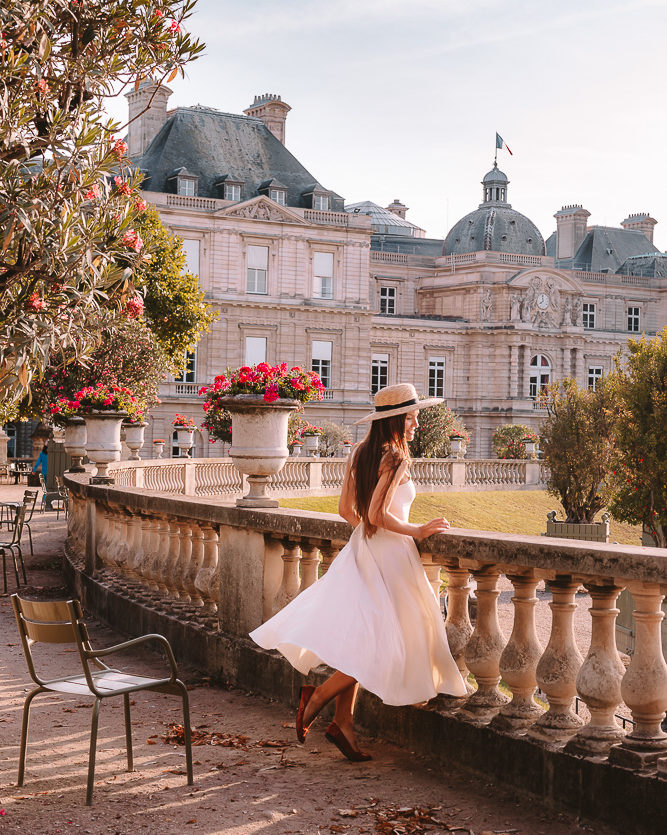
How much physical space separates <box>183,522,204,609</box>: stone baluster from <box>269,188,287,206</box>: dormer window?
140ft

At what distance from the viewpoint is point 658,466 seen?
22141mm

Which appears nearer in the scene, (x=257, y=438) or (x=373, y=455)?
(x=373, y=455)

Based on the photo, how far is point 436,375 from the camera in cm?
5581

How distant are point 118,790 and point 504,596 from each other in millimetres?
13813

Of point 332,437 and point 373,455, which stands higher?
point 332,437

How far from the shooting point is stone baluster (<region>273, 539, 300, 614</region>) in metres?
5.77

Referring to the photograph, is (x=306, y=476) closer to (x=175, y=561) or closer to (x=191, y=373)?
(x=175, y=561)

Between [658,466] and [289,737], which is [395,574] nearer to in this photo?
[289,737]

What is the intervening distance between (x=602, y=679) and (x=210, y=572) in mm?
3364

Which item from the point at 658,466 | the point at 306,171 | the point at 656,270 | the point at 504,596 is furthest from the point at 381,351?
the point at 504,596

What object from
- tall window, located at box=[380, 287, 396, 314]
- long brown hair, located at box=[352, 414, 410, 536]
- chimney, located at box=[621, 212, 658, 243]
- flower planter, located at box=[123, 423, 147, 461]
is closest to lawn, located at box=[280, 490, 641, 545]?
flower planter, located at box=[123, 423, 147, 461]

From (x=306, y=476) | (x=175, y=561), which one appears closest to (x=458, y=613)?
(x=175, y=561)

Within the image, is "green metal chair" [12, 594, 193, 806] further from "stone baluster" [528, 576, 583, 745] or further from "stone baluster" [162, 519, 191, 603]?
"stone baluster" [162, 519, 191, 603]

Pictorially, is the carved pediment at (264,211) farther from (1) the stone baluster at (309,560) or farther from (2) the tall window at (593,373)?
(1) the stone baluster at (309,560)
